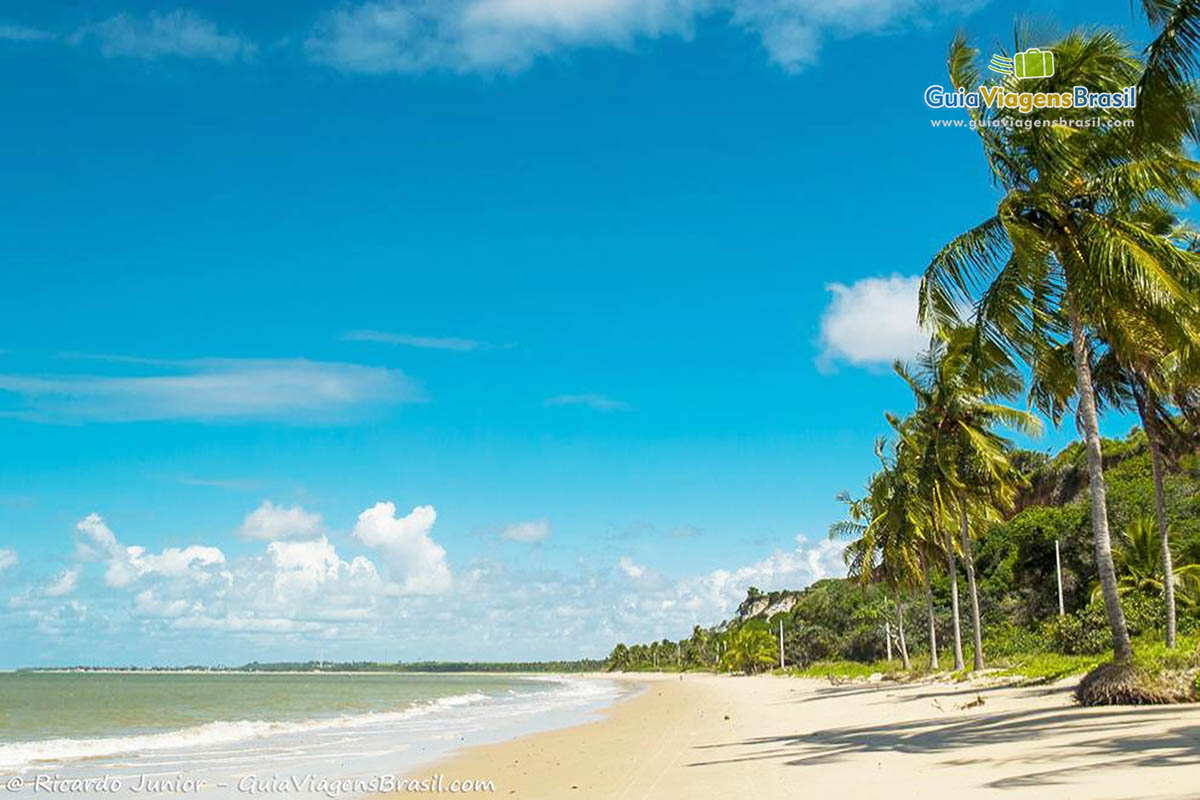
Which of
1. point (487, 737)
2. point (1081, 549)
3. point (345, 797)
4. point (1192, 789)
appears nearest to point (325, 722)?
point (487, 737)

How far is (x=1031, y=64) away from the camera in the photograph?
51.9ft

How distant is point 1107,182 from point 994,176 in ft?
6.25

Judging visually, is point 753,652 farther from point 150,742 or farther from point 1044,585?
point 150,742

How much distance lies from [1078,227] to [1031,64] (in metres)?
2.91

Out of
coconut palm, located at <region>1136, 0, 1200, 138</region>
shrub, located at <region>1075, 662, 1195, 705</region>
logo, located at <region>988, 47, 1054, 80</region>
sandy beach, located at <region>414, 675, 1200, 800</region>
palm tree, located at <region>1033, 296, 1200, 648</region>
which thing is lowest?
sandy beach, located at <region>414, 675, 1200, 800</region>

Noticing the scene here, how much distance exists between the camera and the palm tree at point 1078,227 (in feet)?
47.5

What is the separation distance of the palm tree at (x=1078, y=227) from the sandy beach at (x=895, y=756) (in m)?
3.33

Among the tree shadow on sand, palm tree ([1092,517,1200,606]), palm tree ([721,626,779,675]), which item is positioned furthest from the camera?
palm tree ([721,626,779,675])

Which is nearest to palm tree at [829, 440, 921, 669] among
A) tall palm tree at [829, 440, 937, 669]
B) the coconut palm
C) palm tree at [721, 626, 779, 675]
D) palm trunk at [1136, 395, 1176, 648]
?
tall palm tree at [829, 440, 937, 669]

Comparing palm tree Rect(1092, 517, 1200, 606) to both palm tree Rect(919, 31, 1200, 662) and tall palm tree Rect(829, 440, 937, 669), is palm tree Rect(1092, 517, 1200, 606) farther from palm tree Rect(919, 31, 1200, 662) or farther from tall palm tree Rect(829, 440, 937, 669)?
palm tree Rect(919, 31, 1200, 662)

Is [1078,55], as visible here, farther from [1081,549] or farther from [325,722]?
[1081,549]

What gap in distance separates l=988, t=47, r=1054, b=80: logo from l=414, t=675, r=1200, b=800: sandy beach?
10.3m

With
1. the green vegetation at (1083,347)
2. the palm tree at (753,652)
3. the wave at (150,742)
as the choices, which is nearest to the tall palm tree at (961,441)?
the green vegetation at (1083,347)

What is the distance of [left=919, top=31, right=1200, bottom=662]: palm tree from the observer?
47.5 feet
